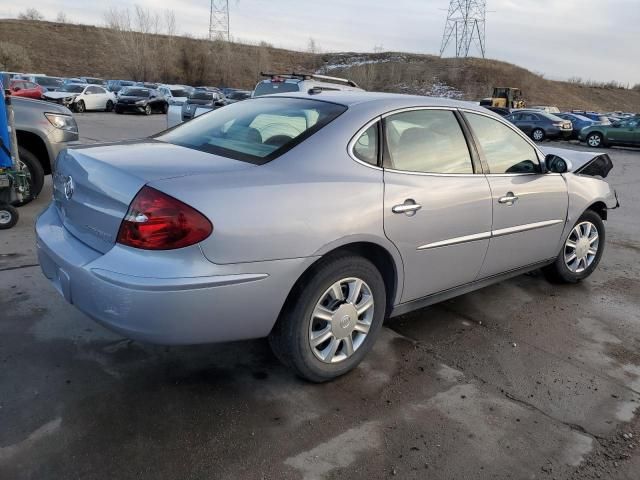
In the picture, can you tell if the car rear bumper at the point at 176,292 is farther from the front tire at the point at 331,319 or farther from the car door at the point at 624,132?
the car door at the point at 624,132

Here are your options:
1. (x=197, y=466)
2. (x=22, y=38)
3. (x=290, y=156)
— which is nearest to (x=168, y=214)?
(x=290, y=156)

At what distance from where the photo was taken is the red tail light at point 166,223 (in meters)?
2.35

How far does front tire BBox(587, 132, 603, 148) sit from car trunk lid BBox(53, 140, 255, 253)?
84.1 ft

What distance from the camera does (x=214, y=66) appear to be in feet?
212

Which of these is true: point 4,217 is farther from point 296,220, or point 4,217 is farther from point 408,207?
point 408,207

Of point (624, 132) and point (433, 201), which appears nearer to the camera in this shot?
point (433, 201)

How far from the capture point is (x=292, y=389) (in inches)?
117

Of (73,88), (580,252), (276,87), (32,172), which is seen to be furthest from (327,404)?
(73,88)

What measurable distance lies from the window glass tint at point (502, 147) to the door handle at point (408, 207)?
916 millimetres

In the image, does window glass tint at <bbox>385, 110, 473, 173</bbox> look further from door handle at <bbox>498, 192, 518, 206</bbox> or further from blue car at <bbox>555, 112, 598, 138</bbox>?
blue car at <bbox>555, 112, 598, 138</bbox>

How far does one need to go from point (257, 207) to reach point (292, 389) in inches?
43.2

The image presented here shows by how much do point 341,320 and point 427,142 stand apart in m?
1.27

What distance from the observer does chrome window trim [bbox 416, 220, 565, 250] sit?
3.29m

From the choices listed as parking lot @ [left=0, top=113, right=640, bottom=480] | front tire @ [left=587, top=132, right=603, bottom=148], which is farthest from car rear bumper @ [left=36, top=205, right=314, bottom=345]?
front tire @ [left=587, top=132, right=603, bottom=148]
